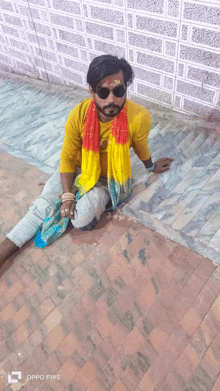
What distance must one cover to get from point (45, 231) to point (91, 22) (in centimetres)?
203

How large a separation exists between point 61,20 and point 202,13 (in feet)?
5.26

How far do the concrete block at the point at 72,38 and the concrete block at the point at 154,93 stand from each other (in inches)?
30.5

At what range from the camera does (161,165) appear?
220 centimetres

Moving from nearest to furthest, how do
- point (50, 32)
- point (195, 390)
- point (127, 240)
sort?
point (195, 390)
point (127, 240)
point (50, 32)

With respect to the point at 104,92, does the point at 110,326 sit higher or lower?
lower

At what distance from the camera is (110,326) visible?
1.58 metres

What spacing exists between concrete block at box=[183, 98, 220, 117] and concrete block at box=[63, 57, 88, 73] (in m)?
1.26

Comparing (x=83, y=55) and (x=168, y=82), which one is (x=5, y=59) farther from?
(x=168, y=82)

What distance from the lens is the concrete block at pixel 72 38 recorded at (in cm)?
294

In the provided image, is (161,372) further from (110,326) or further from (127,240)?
(127,240)

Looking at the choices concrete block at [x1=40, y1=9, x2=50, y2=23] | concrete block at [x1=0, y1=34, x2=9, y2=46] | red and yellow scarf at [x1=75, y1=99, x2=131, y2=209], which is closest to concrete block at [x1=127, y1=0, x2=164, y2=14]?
red and yellow scarf at [x1=75, y1=99, x2=131, y2=209]

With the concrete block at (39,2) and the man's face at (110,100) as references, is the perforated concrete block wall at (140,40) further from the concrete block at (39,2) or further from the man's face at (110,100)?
the man's face at (110,100)

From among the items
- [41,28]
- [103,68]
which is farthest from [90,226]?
[41,28]

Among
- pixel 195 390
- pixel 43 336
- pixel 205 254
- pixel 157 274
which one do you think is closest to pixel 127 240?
pixel 157 274
